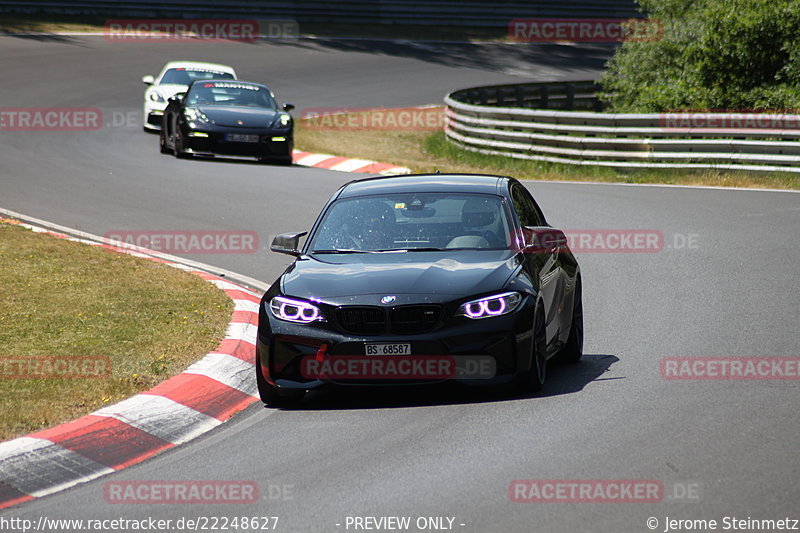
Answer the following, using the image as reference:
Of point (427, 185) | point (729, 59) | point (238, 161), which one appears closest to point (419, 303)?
point (427, 185)

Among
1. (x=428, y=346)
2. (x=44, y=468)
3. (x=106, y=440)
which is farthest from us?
(x=428, y=346)

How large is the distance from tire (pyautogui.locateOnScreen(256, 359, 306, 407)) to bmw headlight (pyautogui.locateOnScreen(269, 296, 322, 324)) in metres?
0.37

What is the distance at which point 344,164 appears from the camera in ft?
77.1

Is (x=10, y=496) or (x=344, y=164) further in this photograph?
(x=344, y=164)

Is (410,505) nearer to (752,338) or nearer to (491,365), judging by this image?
(491,365)

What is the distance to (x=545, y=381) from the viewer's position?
8633 mm

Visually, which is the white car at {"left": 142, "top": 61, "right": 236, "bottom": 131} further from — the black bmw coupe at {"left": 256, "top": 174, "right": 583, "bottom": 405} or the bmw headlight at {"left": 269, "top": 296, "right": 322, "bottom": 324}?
the bmw headlight at {"left": 269, "top": 296, "right": 322, "bottom": 324}

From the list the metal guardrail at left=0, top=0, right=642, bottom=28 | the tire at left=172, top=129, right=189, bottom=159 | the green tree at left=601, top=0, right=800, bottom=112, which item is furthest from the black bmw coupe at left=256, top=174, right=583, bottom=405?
the metal guardrail at left=0, top=0, right=642, bottom=28

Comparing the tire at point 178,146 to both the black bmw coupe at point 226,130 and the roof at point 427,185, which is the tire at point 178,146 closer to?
the black bmw coupe at point 226,130

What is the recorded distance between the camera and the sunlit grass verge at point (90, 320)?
7.98m

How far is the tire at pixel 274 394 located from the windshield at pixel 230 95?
15696 mm

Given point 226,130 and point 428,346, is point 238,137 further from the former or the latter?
point 428,346

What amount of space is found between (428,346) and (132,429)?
→ 71.6 inches

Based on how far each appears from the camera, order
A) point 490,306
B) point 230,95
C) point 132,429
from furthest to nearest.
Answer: point 230,95 < point 490,306 < point 132,429
